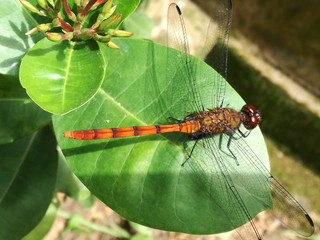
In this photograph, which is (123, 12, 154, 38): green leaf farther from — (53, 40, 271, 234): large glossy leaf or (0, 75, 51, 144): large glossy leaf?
(53, 40, 271, 234): large glossy leaf

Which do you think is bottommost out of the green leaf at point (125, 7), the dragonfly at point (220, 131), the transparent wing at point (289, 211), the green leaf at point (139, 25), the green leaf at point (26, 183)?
the green leaf at point (26, 183)

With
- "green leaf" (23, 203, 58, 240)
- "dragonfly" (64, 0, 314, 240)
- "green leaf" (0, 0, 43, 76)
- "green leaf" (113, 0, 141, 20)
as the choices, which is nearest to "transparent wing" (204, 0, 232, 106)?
"dragonfly" (64, 0, 314, 240)

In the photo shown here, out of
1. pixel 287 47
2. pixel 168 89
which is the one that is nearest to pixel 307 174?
pixel 287 47

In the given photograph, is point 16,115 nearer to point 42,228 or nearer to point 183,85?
point 183,85

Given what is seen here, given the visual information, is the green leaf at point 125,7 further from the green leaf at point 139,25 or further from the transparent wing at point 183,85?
the green leaf at point 139,25

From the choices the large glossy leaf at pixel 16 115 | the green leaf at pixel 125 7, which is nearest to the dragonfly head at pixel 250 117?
the green leaf at pixel 125 7

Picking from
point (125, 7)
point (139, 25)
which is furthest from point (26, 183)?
point (139, 25)
